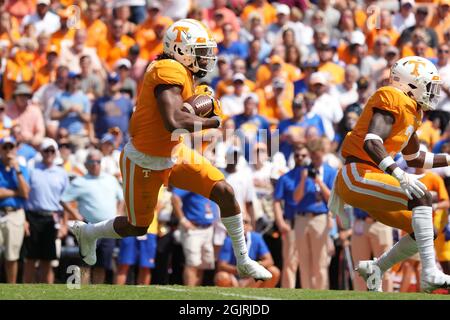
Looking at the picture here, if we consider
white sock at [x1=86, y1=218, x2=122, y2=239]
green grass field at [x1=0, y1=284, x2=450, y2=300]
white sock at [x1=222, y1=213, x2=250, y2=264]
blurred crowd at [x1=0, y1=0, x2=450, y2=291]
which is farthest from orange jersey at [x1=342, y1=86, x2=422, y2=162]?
blurred crowd at [x1=0, y1=0, x2=450, y2=291]

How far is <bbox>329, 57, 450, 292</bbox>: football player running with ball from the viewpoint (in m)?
8.77

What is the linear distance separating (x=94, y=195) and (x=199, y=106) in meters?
4.34

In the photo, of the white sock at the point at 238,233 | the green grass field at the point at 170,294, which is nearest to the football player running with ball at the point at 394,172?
the green grass field at the point at 170,294

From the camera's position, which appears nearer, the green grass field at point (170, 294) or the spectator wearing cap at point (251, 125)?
the green grass field at point (170, 294)

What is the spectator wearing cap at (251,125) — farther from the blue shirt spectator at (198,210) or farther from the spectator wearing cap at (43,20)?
the spectator wearing cap at (43,20)

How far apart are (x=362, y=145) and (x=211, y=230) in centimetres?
410

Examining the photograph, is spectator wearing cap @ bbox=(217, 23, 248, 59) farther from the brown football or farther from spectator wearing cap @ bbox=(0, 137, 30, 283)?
the brown football

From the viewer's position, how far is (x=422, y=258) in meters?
8.81

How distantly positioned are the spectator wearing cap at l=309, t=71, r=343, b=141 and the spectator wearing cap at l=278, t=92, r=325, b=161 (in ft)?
0.57

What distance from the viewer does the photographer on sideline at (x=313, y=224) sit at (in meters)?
12.6

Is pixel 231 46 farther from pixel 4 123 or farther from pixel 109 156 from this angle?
pixel 4 123

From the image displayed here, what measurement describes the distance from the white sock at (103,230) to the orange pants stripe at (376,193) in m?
1.85
